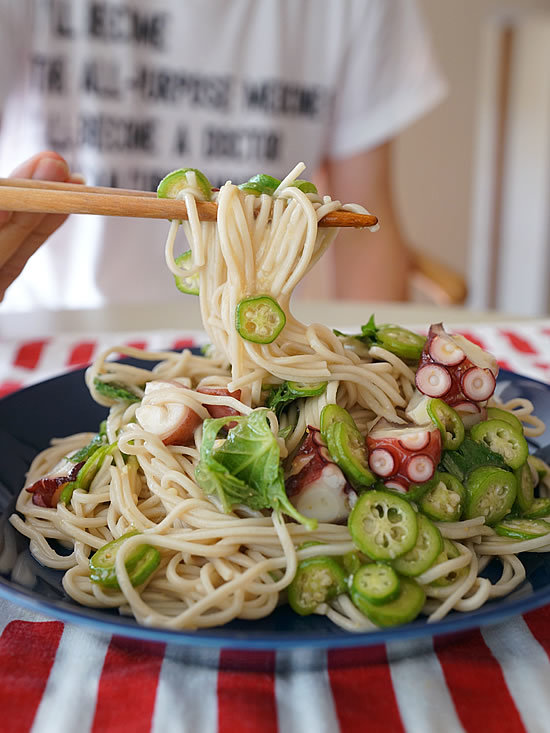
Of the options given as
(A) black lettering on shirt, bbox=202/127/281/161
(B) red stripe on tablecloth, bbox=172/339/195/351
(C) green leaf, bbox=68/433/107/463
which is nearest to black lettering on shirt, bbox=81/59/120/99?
(A) black lettering on shirt, bbox=202/127/281/161

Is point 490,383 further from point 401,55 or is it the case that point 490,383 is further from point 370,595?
point 401,55

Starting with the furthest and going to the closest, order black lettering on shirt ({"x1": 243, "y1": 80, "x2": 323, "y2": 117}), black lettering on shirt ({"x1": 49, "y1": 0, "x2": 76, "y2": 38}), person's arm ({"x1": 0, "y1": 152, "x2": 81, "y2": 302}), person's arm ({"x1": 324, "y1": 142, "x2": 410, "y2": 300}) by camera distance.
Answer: person's arm ({"x1": 324, "y1": 142, "x2": 410, "y2": 300}) → black lettering on shirt ({"x1": 243, "y1": 80, "x2": 323, "y2": 117}) → black lettering on shirt ({"x1": 49, "y1": 0, "x2": 76, "y2": 38}) → person's arm ({"x1": 0, "y1": 152, "x2": 81, "y2": 302})

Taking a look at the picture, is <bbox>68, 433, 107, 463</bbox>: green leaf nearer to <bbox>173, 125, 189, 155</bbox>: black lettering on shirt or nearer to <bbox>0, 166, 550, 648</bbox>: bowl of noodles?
<bbox>0, 166, 550, 648</bbox>: bowl of noodles

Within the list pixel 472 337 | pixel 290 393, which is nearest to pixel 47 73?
pixel 472 337

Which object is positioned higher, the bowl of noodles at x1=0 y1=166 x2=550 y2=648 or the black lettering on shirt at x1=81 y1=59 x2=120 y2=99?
the black lettering on shirt at x1=81 y1=59 x2=120 y2=99

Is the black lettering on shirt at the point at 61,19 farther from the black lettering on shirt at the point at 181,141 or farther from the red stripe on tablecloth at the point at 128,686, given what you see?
the red stripe on tablecloth at the point at 128,686

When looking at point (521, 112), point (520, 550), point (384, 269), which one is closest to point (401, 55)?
point (384, 269)

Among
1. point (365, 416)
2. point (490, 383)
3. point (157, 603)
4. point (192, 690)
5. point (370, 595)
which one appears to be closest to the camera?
point (192, 690)
